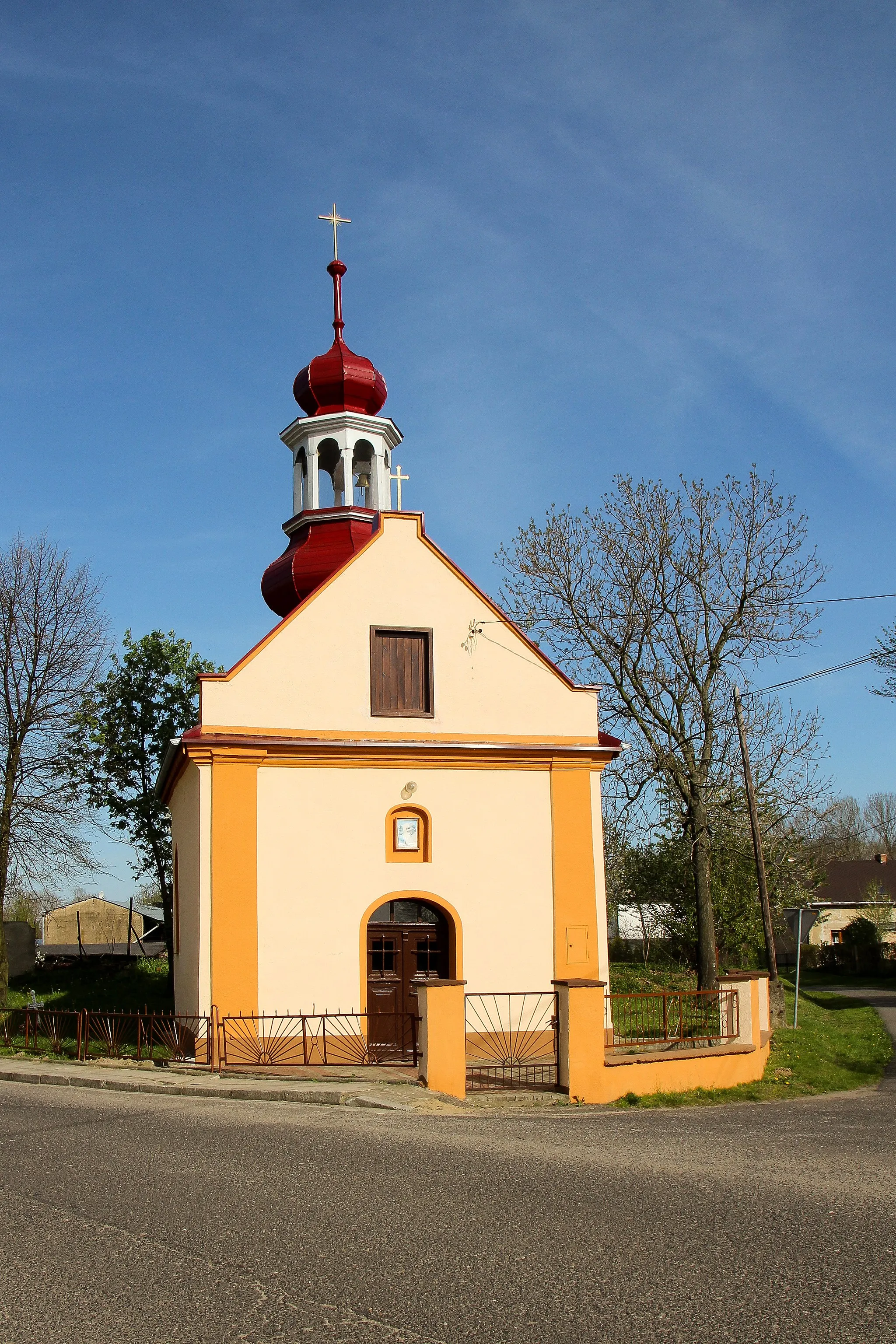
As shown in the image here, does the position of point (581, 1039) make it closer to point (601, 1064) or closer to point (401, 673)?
point (601, 1064)

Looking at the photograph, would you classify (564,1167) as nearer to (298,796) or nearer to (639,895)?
(298,796)

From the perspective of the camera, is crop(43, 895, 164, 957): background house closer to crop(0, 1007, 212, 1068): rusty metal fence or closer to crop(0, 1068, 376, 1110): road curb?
crop(0, 1007, 212, 1068): rusty metal fence

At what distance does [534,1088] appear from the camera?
13883 millimetres

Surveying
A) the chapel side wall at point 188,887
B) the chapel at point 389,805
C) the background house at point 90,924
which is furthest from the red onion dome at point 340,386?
the background house at point 90,924

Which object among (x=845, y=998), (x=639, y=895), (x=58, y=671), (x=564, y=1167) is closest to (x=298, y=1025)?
(x=564, y=1167)

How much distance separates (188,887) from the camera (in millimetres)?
18500

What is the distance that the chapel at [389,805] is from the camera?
16578 mm

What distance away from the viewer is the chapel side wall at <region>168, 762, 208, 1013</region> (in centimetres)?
1680

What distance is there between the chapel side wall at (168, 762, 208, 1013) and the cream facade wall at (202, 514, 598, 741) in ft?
5.28

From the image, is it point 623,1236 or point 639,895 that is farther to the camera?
point 639,895

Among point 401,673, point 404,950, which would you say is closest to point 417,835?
point 404,950

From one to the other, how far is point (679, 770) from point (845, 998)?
17353 millimetres

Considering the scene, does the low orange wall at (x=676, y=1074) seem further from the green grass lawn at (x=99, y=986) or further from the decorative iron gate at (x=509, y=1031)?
the green grass lawn at (x=99, y=986)

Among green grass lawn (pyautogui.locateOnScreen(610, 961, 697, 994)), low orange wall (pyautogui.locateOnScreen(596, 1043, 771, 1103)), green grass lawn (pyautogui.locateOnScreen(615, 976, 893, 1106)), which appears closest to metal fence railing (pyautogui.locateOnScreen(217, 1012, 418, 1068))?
low orange wall (pyautogui.locateOnScreen(596, 1043, 771, 1103))
